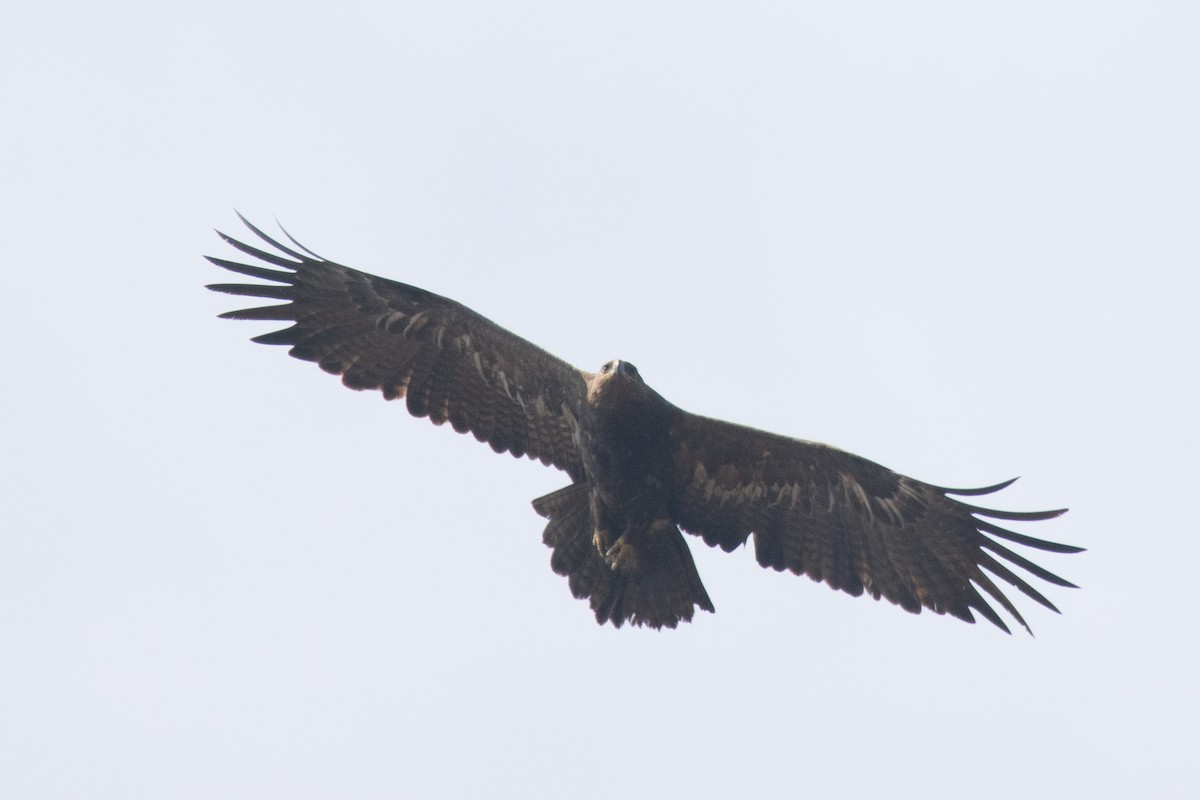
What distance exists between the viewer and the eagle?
45.4 ft

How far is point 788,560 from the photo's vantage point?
46.3ft

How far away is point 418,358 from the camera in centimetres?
1405

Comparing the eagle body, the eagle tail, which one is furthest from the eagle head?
the eagle tail

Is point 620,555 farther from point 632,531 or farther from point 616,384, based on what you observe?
point 616,384

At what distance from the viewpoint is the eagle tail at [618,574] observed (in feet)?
45.6

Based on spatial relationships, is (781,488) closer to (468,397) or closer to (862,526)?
(862,526)

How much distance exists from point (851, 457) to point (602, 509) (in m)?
1.90

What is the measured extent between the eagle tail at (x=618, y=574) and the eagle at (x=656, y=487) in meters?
0.01

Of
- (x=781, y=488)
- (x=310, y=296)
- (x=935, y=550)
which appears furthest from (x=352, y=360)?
(x=935, y=550)

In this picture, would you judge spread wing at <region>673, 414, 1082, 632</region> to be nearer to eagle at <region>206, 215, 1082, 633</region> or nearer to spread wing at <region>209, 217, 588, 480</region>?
eagle at <region>206, 215, 1082, 633</region>

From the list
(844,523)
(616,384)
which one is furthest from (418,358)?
(844,523)

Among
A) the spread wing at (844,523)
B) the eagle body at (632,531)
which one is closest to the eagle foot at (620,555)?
the eagle body at (632,531)

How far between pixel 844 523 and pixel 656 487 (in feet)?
5.00

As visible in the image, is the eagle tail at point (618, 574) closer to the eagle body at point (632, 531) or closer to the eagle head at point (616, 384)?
the eagle body at point (632, 531)
